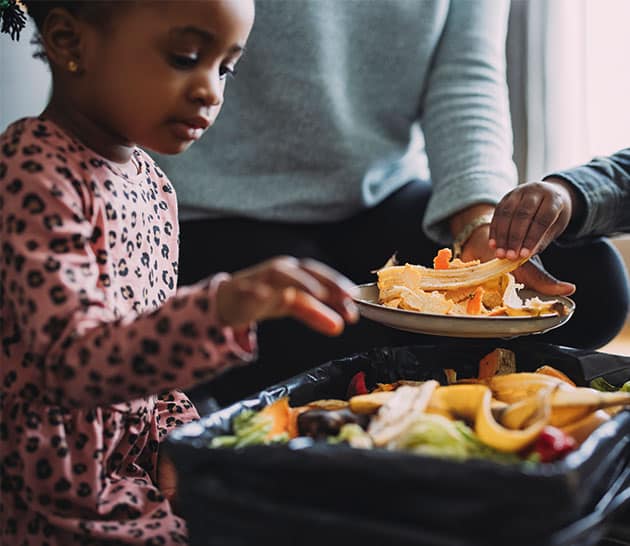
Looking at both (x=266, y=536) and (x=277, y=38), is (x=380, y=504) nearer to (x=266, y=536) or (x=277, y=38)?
(x=266, y=536)

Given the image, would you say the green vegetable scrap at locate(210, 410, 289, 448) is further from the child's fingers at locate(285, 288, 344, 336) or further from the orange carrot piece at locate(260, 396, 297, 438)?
the child's fingers at locate(285, 288, 344, 336)

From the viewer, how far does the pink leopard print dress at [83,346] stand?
2.06ft

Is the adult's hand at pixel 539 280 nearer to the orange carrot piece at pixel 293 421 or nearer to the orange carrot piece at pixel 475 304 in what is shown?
the orange carrot piece at pixel 475 304

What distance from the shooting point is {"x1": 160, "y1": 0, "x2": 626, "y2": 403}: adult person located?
1376mm

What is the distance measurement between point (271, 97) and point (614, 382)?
2.65 feet

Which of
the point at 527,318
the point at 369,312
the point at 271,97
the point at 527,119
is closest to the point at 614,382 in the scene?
the point at 527,318

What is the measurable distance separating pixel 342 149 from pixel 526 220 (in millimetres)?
502

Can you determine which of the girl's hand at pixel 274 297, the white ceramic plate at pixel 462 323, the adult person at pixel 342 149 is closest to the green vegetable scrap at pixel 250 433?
the girl's hand at pixel 274 297

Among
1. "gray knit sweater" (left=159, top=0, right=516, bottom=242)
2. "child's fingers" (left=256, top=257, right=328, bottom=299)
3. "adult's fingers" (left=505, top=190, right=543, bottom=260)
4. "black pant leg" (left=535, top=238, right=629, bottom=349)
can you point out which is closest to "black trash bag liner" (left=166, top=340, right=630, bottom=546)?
"child's fingers" (left=256, top=257, right=328, bottom=299)

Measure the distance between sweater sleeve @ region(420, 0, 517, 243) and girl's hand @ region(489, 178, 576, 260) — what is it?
24 cm

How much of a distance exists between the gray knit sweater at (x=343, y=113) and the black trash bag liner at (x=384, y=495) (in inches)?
30.7

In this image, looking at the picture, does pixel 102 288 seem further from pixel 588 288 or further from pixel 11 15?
pixel 588 288

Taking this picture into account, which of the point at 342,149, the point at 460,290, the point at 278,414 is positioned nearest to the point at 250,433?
the point at 278,414

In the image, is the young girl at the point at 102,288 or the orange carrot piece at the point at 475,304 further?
the orange carrot piece at the point at 475,304
